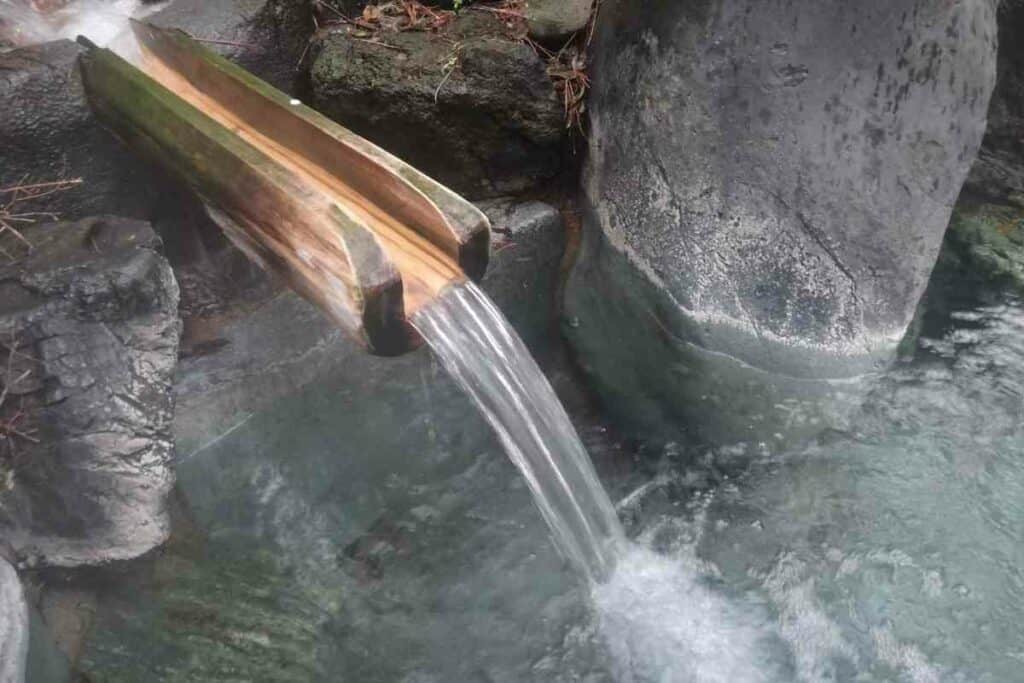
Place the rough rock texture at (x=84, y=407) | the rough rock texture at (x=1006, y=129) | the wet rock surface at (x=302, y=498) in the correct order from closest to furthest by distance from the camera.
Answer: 1. the rough rock texture at (x=84, y=407)
2. the wet rock surface at (x=302, y=498)
3. the rough rock texture at (x=1006, y=129)

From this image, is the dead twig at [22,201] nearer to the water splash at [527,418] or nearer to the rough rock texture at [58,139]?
the rough rock texture at [58,139]

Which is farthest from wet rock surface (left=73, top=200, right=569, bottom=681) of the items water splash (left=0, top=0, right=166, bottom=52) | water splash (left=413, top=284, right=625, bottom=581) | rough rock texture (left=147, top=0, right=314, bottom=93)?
water splash (left=0, top=0, right=166, bottom=52)

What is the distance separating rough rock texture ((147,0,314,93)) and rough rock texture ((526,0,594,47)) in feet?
2.92

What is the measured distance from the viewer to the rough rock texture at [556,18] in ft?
11.7

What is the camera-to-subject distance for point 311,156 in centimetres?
273

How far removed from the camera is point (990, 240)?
3.77 metres

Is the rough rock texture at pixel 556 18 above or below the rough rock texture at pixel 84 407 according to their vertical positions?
above

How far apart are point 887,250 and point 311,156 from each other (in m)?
2.12

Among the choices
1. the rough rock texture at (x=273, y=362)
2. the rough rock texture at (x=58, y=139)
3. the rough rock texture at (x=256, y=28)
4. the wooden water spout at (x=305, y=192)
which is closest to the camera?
the wooden water spout at (x=305, y=192)

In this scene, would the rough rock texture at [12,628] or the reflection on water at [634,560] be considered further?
the reflection on water at [634,560]

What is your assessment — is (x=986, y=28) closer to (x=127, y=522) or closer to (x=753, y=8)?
(x=753, y=8)

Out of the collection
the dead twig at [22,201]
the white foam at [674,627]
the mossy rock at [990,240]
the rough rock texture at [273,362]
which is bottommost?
the white foam at [674,627]

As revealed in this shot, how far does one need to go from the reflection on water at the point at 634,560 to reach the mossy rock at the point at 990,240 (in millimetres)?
364

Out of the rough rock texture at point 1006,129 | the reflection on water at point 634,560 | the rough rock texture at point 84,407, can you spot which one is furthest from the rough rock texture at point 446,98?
the rough rock texture at point 1006,129
